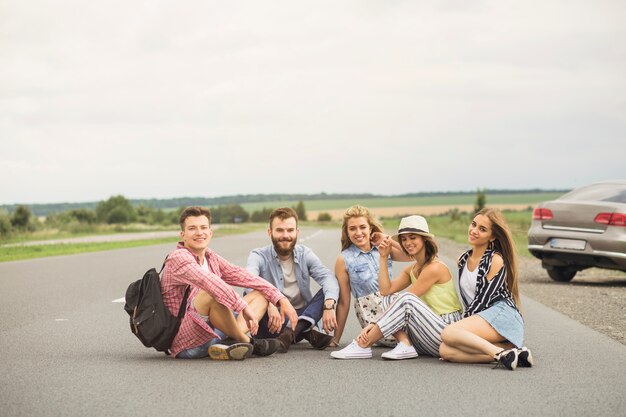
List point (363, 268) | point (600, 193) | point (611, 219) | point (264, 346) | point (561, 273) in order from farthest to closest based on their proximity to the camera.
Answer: point (561, 273), point (600, 193), point (611, 219), point (363, 268), point (264, 346)

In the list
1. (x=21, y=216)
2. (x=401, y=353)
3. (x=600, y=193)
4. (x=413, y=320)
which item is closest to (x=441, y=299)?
(x=413, y=320)

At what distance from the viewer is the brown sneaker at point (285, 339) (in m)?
7.81

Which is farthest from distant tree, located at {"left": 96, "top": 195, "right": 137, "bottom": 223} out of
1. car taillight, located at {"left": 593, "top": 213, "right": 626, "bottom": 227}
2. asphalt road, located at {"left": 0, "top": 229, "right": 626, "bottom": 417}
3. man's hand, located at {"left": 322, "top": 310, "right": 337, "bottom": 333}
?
man's hand, located at {"left": 322, "top": 310, "right": 337, "bottom": 333}

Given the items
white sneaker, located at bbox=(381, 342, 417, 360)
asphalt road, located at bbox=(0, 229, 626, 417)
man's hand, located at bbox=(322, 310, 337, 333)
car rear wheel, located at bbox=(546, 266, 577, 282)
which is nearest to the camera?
asphalt road, located at bbox=(0, 229, 626, 417)

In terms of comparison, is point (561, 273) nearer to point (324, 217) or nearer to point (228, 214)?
point (228, 214)

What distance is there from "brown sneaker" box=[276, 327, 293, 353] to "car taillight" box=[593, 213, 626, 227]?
27.1 feet

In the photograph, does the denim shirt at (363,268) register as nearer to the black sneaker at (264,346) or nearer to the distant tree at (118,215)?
the black sneaker at (264,346)

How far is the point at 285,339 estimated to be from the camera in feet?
25.9

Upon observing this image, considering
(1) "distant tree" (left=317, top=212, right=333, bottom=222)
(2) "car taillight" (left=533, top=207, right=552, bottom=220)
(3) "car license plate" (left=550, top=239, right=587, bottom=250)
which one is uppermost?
(2) "car taillight" (left=533, top=207, right=552, bottom=220)

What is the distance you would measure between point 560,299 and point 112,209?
92.4 meters

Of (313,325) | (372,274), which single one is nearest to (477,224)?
(372,274)

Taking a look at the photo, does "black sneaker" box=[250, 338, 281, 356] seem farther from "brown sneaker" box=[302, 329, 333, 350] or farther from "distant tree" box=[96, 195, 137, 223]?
"distant tree" box=[96, 195, 137, 223]

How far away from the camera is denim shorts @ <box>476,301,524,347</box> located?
274 inches

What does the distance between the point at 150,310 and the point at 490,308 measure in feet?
9.10
